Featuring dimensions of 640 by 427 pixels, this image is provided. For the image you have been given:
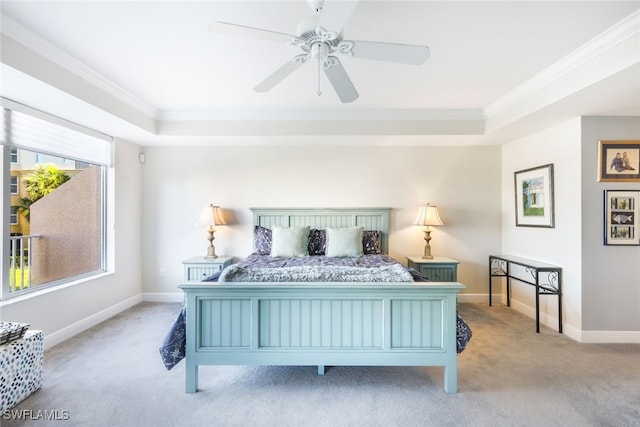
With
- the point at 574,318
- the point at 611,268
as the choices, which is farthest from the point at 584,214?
the point at 574,318

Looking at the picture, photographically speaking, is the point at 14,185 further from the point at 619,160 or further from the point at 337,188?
the point at 619,160

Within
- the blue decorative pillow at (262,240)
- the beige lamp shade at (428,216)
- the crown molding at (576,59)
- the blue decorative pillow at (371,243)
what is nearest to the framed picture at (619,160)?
the crown molding at (576,59)

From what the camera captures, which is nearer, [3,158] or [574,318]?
[3,158]

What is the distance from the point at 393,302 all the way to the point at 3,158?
3.46m

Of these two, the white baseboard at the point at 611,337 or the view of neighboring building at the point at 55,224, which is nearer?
the view of neighboring building at the point at 55,224

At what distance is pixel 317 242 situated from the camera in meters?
4.02

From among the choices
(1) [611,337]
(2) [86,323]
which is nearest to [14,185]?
(2) [86,323]

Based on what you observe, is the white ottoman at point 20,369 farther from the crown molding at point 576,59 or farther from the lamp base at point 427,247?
the crown molding at point 576,59

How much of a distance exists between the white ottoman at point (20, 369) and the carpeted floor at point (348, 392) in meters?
0.08

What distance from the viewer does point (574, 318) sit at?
10.1ft

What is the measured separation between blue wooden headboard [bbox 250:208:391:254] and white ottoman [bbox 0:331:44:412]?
2.56 m

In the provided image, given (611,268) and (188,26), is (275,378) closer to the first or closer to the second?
(188,26)

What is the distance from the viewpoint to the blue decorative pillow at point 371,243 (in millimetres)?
4020

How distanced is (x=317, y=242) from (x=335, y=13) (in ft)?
9.64
